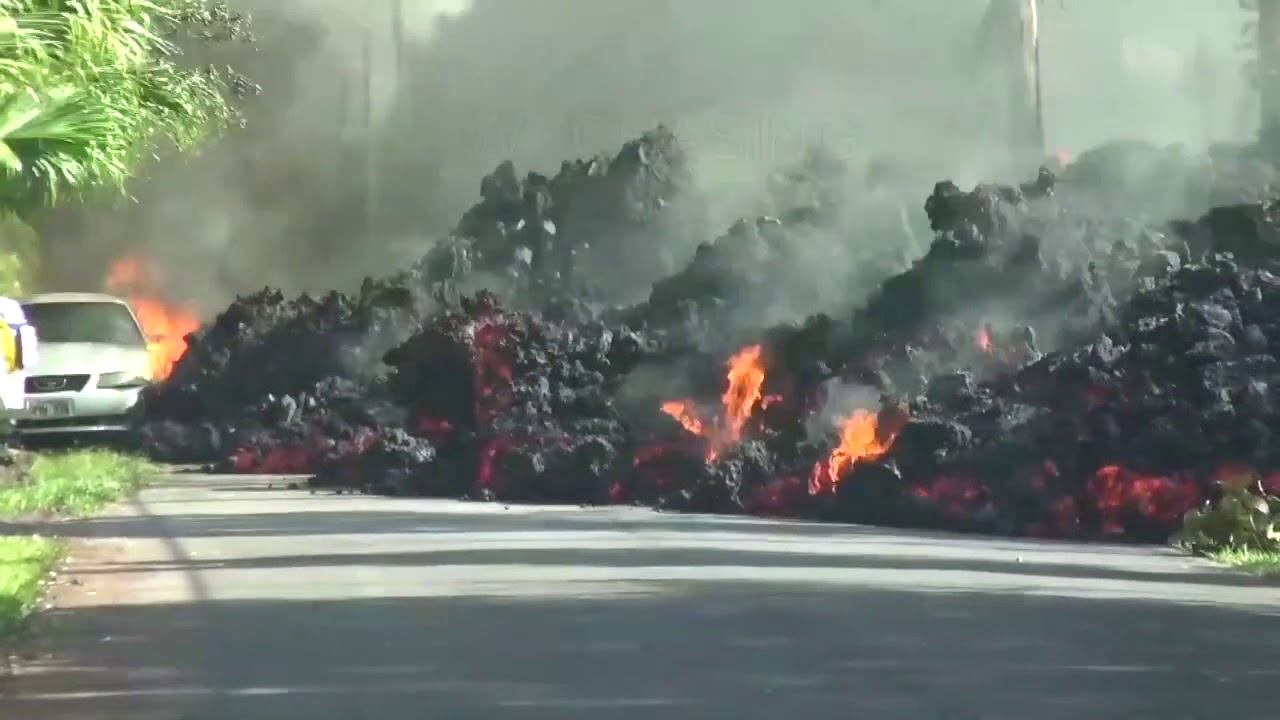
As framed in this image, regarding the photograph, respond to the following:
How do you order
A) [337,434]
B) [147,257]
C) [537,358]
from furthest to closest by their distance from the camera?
[147,257], [337,434], [537,358]

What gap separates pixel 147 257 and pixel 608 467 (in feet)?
37.0

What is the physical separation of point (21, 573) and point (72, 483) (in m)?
6.08

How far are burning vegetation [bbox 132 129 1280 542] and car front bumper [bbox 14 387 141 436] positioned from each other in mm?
469

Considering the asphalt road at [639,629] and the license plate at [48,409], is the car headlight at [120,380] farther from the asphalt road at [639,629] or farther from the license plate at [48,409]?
the asphalt road at [639,629]

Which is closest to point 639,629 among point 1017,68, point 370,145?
point 1017,68

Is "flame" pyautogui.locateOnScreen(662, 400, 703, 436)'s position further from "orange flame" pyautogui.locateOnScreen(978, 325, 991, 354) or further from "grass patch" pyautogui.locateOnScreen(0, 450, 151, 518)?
"grass patch" pyautogui.locateOnScreen(0, 450, 151, 518)

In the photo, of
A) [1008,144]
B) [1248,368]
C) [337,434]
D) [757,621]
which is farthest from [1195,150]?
[757,621]

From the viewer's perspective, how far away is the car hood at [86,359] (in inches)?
818

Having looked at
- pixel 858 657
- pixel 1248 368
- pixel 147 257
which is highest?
pixel 147 257

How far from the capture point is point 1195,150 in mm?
19891

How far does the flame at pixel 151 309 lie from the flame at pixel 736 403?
876 cm

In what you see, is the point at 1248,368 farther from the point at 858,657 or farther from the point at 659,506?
the point at 858,657

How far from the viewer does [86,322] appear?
2217 cm

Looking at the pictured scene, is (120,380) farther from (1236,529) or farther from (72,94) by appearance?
(1236,529)
